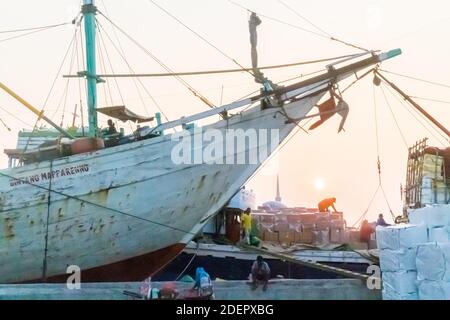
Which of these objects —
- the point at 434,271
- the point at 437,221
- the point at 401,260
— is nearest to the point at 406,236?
the point at 401,260

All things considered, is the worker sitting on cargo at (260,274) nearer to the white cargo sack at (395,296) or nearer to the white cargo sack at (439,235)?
the white cargo sack at (395,296)

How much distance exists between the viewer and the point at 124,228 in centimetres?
1225

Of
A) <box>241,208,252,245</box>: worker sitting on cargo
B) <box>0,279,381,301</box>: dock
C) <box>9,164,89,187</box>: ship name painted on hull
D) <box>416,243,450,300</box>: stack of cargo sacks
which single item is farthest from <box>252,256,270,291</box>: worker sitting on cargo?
<box>241,208,252,245</box>: worker sitting on cargo

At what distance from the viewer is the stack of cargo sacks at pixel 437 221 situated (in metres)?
6.33

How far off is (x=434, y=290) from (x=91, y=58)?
460 inches

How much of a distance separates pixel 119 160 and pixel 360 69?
20.2 feet

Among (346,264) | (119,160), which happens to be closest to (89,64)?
(119,160)

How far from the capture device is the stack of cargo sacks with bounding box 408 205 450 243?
20.8 ft

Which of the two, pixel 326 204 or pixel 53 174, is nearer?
pixel 53 174

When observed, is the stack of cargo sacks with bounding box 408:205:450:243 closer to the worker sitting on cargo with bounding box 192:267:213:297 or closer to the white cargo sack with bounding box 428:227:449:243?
the white cargo sack with bounding box 428:227:449:243

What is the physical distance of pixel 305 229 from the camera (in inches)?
667

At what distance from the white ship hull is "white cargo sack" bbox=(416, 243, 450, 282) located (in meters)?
6.86

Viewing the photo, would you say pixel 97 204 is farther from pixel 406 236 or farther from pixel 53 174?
pixel 406 236
